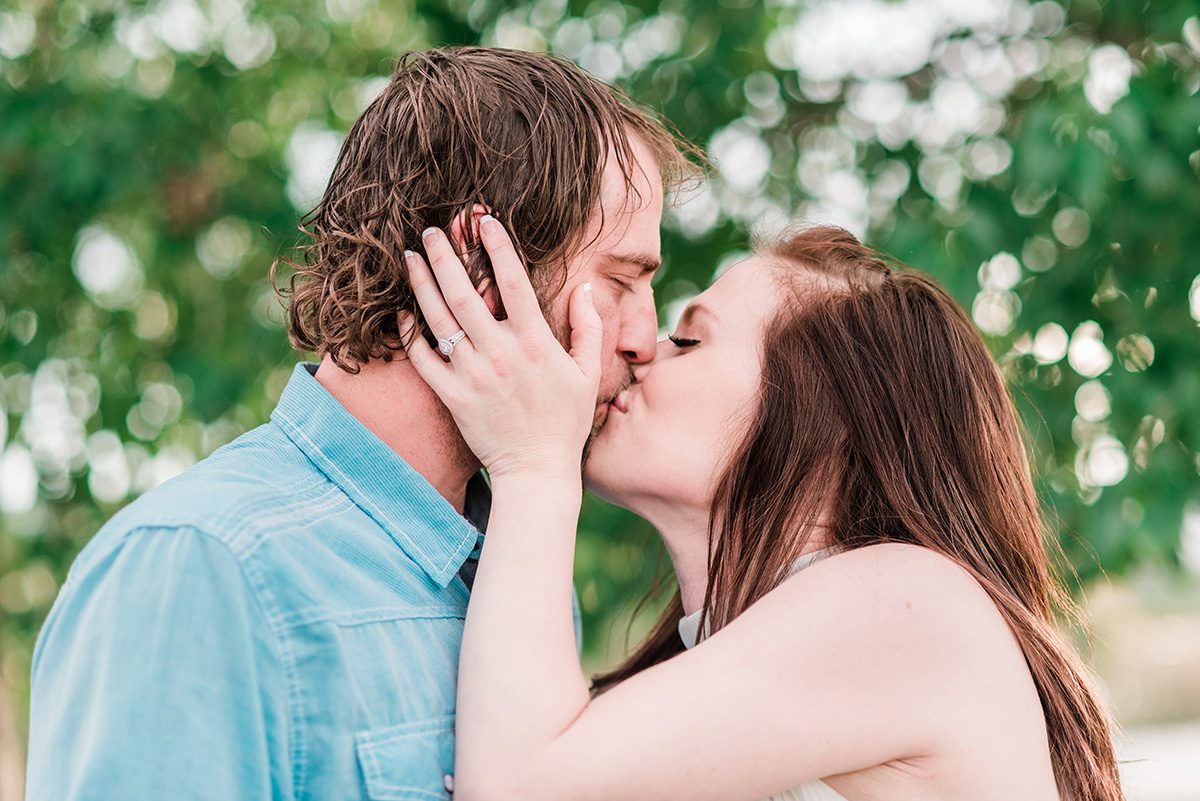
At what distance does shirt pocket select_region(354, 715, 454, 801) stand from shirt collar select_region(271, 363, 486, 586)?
0.25 m

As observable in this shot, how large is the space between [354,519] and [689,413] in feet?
2.46

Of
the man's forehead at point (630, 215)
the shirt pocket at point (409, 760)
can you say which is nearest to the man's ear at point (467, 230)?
the man's forehead at point (630, 215)

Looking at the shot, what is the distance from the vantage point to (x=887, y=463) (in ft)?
6.82

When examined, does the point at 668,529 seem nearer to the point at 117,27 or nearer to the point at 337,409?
the point at 337,409

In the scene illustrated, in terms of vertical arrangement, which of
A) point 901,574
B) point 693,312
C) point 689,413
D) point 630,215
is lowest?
point 901,574

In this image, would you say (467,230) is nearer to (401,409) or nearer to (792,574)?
(401,409)

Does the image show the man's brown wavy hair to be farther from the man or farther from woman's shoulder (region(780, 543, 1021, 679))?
woman's shoulder (region(780, 543, 1021, 679))

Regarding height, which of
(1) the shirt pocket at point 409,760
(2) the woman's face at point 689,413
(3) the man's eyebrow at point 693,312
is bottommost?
(1) the shirt pocket at point 409,760

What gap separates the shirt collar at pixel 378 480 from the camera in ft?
5.68

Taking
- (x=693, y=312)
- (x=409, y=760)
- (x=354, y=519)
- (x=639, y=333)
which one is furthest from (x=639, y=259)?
(x=409, y=760)

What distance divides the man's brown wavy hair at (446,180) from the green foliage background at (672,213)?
102cm

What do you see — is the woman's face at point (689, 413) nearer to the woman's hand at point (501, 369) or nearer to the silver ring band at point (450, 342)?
the woman's hand at point (501, 369)

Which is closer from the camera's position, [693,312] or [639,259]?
[639,259]

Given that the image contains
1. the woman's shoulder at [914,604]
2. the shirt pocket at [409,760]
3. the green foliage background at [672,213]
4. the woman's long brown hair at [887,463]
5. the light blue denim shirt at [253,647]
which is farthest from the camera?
the green foliage background at [672,213]
